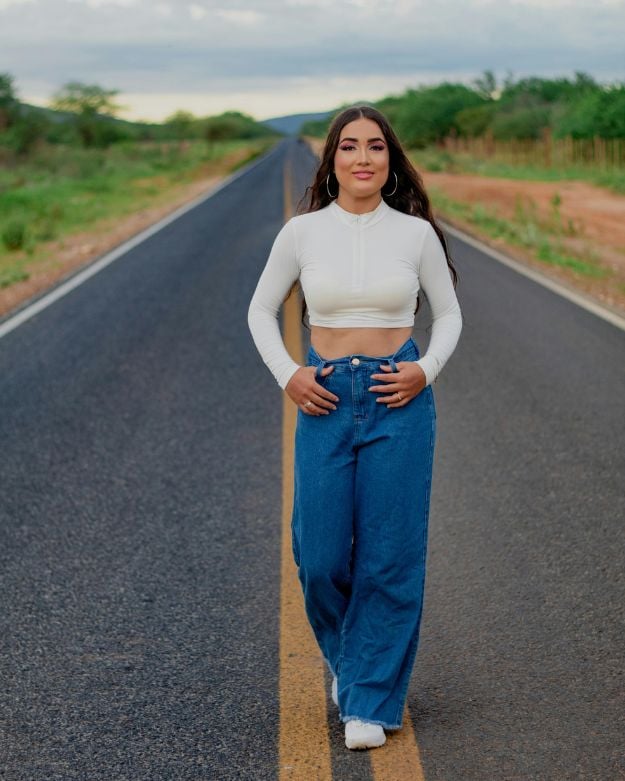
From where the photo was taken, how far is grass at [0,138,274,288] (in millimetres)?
18425

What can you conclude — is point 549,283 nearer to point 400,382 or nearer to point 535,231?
point 535,231

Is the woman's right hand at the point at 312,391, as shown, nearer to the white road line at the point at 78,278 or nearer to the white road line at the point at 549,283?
the white road line at the point at 549,283

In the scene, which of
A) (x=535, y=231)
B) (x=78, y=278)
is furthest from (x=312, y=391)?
(x=535, y=231)

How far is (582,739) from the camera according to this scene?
9.76ft

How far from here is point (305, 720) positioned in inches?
123

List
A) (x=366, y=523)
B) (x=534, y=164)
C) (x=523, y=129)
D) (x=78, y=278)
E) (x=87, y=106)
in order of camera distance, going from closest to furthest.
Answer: (x=366, y=523)
(x=78, y=278)
(x=534, y=164)
(x=523, y=129)
(x=87, y=106)

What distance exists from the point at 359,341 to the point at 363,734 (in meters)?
1.12

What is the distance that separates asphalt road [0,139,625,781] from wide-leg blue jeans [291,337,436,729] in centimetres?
25

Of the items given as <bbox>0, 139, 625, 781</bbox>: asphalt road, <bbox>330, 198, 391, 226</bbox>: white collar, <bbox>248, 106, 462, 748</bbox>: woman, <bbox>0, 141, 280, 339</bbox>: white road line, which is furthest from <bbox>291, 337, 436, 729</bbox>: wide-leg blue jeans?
<bbox>0, 141, 280, 339</bbox>: white road line

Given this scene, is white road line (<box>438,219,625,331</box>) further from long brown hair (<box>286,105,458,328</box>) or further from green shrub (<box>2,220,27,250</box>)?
green shrub (<box>2,220,27,250</box>)

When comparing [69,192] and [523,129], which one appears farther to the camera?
[523,129]

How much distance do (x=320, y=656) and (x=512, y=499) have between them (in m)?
1.85

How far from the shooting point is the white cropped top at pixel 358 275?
2.83 m

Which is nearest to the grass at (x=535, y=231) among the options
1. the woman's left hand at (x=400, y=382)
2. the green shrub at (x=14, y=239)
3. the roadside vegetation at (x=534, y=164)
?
the roadside vegetation at (x=534, y=164)
